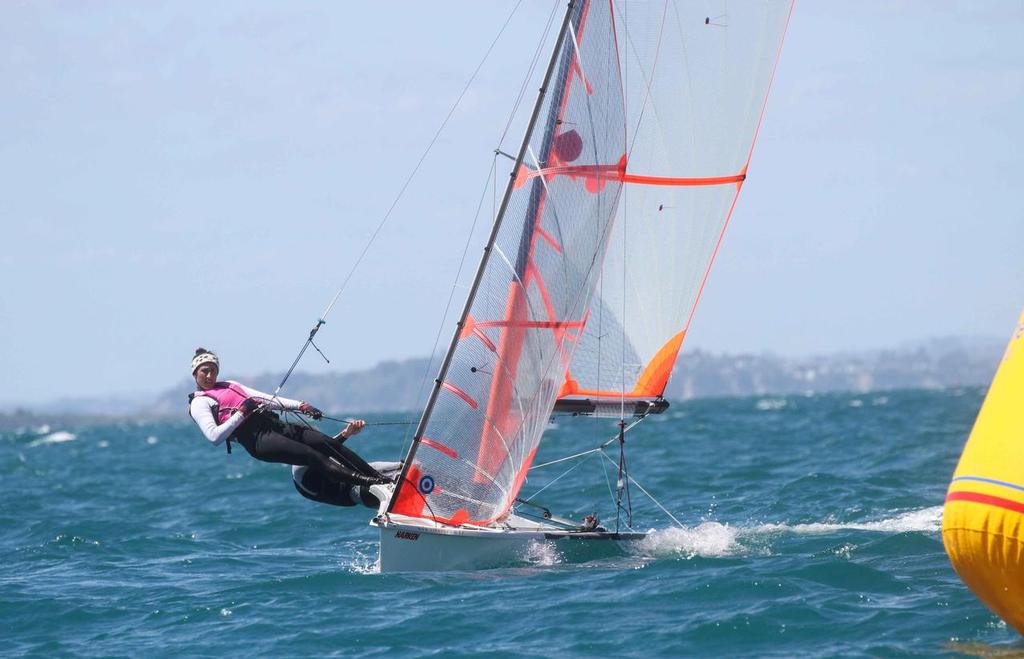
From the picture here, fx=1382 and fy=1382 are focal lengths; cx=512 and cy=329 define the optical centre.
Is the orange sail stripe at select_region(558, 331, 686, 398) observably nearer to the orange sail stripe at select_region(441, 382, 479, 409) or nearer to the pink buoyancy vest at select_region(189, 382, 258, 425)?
the orange sail stripe at select_region(441, 382, 479, 409)

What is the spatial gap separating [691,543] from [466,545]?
6.43 feet

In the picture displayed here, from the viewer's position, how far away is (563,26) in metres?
10.4

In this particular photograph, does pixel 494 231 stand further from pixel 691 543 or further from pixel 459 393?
pixel 691 543

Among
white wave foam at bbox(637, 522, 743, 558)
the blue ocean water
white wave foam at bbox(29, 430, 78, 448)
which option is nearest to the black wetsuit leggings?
the blue ocean water

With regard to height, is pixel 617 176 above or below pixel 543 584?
above

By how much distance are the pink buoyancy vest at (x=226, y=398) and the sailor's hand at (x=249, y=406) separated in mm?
38

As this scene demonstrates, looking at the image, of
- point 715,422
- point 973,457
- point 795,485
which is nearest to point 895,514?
point 795,485

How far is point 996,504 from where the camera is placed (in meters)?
7.15

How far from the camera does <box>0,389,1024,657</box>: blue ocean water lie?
8.22 metres

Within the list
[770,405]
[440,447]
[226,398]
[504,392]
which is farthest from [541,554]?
[770,405]

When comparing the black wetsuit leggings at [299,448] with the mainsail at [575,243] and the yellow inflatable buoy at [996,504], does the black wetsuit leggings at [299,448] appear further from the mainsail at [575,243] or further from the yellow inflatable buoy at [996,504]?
the yellow inflatable buoy at [996,504]

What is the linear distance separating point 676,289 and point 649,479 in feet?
23.4

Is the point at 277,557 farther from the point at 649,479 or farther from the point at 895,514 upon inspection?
the point at 649,479

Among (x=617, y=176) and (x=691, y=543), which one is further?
(x=691, y=543)
